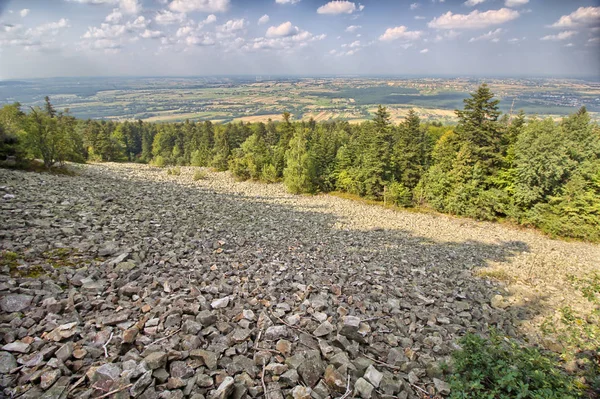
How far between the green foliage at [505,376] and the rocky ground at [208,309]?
20.0 inches

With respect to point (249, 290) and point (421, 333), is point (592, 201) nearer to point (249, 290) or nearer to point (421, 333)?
point (421, 333)

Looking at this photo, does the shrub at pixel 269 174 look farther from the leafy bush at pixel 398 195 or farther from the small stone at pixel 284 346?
the small stone at pixel 284 346

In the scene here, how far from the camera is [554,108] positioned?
197 feet

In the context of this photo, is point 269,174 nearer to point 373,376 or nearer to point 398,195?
point 398,195

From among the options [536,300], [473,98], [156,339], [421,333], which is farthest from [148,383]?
[473,98]

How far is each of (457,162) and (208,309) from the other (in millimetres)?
39309

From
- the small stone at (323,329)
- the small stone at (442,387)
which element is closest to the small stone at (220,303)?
the small stone at (323,329)

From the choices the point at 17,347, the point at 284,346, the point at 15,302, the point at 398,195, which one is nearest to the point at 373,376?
the point at 284,346

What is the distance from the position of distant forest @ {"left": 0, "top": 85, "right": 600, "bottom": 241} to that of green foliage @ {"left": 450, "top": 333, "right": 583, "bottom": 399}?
34208mm

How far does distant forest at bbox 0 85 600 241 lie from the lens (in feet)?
97.6

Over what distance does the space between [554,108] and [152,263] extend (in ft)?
258

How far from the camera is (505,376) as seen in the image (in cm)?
420

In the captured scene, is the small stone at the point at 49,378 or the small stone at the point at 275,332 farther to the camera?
the small stone at the point at 275,332

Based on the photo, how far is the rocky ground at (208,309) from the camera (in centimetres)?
427
